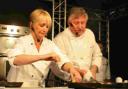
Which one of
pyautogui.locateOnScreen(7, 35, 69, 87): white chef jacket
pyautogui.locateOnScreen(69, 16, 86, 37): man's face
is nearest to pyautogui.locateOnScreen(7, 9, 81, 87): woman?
pyautogui.locateOnScreen(7, 35, 69, 87): white chef jacket

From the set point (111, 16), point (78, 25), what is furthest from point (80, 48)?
point (111, 16)

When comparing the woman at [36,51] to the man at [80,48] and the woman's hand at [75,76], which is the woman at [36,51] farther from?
the man at [80,48]

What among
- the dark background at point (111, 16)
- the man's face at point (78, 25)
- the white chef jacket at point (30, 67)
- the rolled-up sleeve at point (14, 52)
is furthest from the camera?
the dark background at point (111, 16)

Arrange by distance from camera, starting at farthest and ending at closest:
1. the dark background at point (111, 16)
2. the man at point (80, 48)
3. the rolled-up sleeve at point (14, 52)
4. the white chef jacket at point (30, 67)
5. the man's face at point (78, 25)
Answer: the dark background at point (111, 16) < the man at point (80, 48) < the man's face at point (78, 25) < the white chef jacket at point (30, 67) < the rolled-up sleeve at point (14, 52)

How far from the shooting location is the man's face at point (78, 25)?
6.74ft

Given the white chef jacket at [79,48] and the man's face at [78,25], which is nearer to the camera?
the man's face at [78,25]

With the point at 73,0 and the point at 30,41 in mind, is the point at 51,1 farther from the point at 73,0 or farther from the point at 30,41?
the point at 30,41

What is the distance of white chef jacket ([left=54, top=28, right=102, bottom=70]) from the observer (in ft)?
7.27

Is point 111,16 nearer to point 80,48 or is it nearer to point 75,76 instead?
point 80,48

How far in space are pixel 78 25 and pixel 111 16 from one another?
3.42 m

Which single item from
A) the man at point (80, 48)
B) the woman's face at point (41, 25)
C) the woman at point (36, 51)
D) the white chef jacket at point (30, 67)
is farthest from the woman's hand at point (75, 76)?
the man at point (80, 48)

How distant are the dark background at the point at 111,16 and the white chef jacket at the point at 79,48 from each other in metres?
2.35

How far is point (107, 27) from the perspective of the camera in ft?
17.7

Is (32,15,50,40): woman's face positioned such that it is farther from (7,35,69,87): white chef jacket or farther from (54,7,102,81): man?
(54,7,102,81): man
